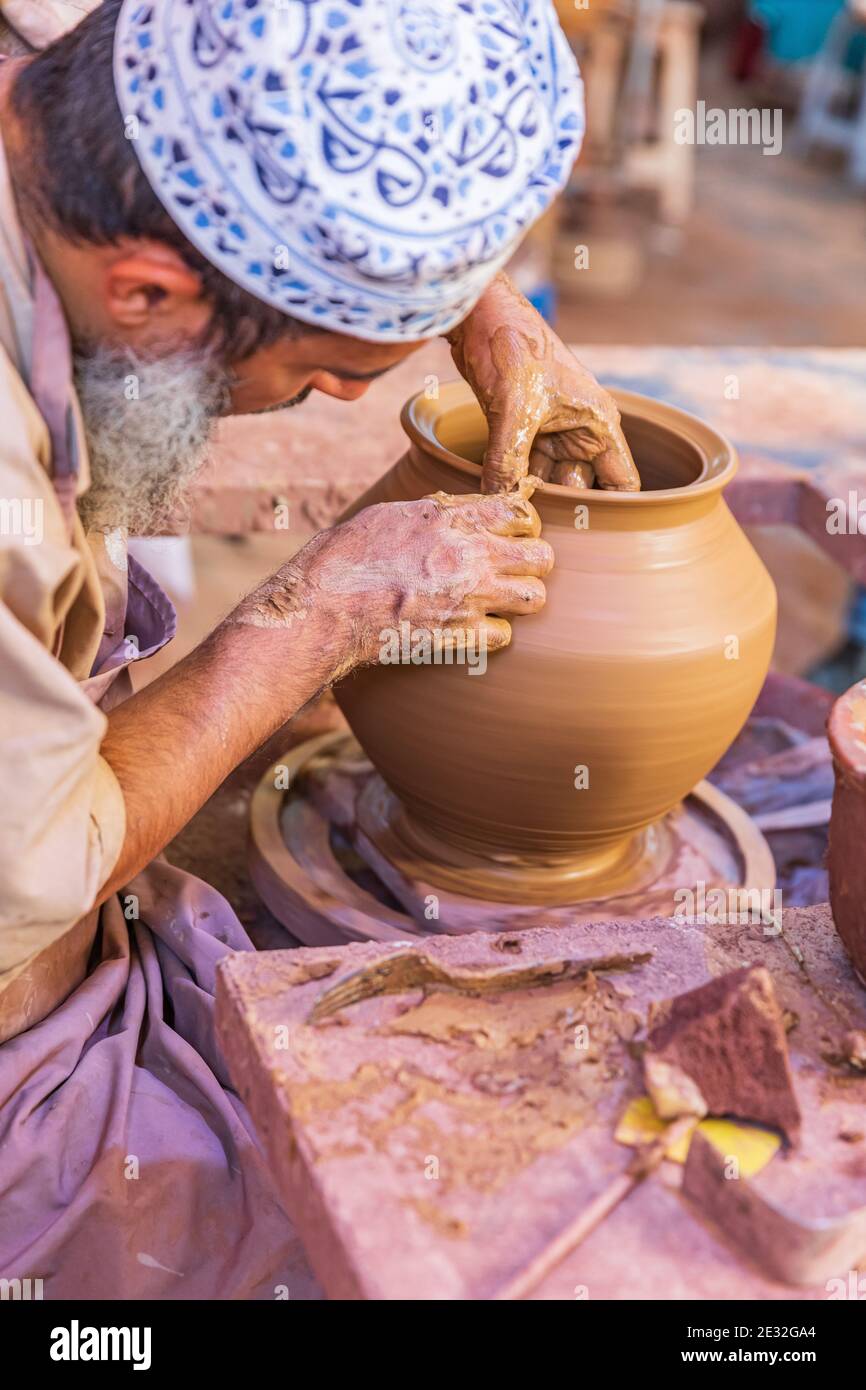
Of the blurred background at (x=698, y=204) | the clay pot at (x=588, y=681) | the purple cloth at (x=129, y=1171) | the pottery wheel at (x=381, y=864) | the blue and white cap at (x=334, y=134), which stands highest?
the blue and white cap at (x=334, y=134)

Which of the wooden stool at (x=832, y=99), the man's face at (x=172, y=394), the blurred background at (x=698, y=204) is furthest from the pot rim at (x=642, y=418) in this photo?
the wooden stool at (x=832, y=99)

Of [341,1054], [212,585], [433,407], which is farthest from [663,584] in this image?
[212,585]

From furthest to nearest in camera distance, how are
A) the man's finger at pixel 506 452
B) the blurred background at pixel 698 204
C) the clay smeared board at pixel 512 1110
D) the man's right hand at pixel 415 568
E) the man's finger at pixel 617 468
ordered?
the blurred background at pixel 698 204, the man's finger at pixel 617 468, the man's finger at pixel 506 452, the man's right hand at pixel 415 568, the clay smeared board at pixel 512 1110

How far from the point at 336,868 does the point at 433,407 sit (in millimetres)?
697

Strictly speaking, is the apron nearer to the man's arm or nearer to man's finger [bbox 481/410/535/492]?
the man's arm

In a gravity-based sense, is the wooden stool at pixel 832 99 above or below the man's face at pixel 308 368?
below

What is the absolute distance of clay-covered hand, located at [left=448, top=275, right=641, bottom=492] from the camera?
178 centimetres

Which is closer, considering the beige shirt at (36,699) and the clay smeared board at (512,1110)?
the clay smeared board at (512,1110)

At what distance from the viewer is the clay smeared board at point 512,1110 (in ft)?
3.59

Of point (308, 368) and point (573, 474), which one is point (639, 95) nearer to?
point (573, 474)

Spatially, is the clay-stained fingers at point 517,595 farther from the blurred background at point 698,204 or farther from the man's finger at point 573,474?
the blurred background at point 698,204

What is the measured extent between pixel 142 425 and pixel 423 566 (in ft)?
1.23

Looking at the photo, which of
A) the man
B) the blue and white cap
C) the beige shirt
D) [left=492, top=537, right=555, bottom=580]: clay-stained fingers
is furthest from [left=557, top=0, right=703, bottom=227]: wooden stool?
the beige shirt

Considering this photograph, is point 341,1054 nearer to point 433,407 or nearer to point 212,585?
point 433,407
